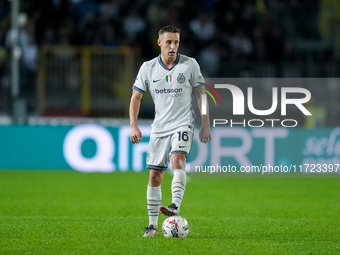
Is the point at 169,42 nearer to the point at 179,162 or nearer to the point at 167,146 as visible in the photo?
the point at 167,146

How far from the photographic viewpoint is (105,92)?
1477cm

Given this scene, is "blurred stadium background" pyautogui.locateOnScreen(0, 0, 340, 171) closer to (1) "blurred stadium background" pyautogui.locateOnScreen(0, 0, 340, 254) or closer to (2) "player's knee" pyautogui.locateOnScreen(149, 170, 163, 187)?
(1) "blurred stadium background" pyautogui.locateOnScreen(0, 0, 340, 254)

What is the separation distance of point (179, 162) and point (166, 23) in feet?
36.8

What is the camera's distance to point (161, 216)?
26.3 feet

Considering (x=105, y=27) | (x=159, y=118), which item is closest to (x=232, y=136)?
(x=105, y=27)

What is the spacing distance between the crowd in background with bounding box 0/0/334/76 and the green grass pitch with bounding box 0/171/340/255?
4.10 m

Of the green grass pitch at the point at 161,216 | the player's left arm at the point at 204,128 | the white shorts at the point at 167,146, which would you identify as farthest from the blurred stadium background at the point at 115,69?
the white shorts at the point at 167,146

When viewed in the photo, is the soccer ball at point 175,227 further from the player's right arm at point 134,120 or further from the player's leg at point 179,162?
the player's right arm at point 134,120

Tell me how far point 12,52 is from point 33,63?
905mm

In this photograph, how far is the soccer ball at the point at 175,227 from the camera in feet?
19.4

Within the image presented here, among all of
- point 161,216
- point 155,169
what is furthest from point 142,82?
point 161,216

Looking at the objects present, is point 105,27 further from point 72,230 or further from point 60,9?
point 72,230

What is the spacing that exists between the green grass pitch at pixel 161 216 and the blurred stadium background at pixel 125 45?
209cm

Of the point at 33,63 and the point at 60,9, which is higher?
the point at 60,9
